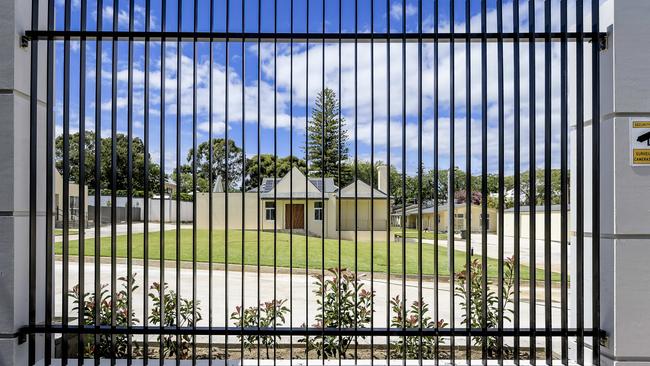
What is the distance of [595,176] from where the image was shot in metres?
2.85

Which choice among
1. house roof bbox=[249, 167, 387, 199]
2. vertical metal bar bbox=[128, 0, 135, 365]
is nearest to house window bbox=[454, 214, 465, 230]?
house roof bbox=[249, 167, 387, 199]

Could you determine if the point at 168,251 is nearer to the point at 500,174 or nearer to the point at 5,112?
the point at 5,112

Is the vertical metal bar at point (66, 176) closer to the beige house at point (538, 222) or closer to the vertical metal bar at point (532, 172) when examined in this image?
the beige house at point (538, 222)

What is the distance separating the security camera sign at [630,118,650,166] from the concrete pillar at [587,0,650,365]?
3cm

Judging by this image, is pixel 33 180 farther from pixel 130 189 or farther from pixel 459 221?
pixel 459 221

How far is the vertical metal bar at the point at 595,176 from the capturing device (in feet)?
9.34

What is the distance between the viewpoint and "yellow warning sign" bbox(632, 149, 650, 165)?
2.74m

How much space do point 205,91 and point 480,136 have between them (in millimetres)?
1930

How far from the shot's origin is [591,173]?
291cm

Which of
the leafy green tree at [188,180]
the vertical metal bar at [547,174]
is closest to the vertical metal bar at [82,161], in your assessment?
the leafy green tree at [188,180]

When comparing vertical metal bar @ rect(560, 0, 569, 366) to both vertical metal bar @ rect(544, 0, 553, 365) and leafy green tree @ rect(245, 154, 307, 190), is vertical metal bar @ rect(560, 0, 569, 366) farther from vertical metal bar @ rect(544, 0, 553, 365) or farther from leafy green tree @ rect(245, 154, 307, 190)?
leafy green tree @ rect(245, 154, 307, 190)

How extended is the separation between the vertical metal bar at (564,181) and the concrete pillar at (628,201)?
252 millimetres

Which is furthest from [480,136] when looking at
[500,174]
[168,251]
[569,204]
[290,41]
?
[168,251]

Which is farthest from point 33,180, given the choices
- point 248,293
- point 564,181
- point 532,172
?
point 248,293
